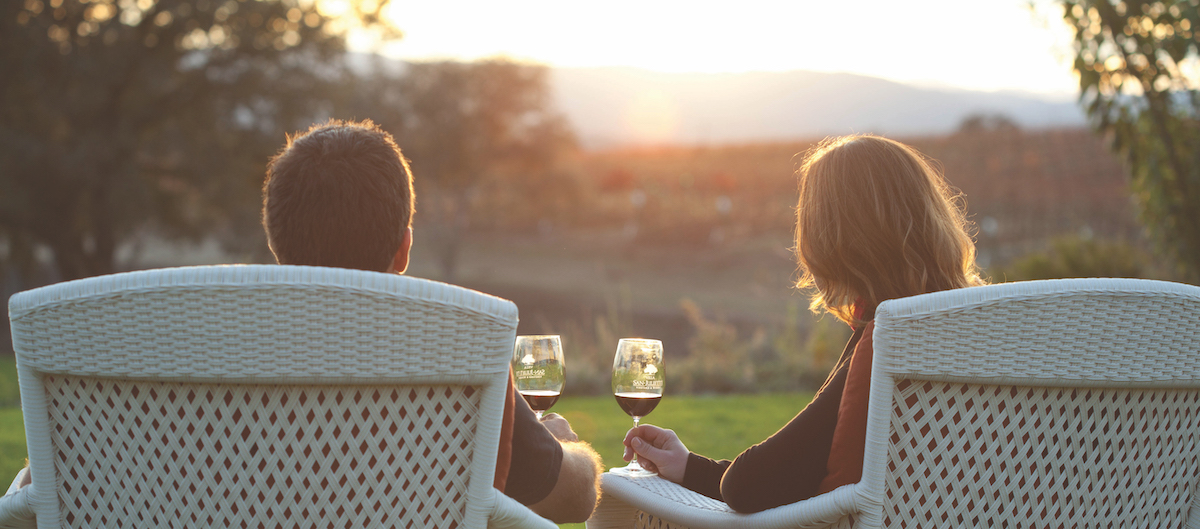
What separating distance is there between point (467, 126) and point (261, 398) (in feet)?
82.0

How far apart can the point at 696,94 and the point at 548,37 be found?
3491cm

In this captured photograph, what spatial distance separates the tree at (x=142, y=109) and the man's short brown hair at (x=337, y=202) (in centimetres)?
1501

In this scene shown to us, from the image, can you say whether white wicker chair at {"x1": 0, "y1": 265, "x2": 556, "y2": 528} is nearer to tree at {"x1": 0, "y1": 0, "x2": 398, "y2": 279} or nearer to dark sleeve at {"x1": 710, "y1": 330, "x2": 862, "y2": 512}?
dark sleeve at {"x1": 710, "y1": 330, "x2": 862, "y2": 512}

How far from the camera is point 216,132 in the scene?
16.0 metres

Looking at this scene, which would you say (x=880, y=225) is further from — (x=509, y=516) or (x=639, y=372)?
(x=509, y=516)

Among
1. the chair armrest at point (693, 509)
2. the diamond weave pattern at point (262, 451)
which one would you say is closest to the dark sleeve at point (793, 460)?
the chair armrest at point (693, 509)

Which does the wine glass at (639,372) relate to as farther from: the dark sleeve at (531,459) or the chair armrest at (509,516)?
the chair armrest at (509,516)

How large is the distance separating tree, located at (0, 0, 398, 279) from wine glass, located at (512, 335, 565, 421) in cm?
1487

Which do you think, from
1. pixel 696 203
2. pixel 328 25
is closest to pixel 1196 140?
pixel 328 25

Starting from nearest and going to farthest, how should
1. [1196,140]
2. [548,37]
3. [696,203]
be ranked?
[1196,140]
[548,37]
[696,203]

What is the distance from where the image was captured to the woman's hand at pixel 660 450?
6.63ft

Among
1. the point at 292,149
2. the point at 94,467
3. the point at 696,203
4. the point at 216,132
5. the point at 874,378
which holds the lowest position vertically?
the point at 696,203

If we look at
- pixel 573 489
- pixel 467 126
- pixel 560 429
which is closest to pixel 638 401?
pixel 560 429

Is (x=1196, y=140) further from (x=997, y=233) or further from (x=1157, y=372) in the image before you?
(x=997, y=233)
